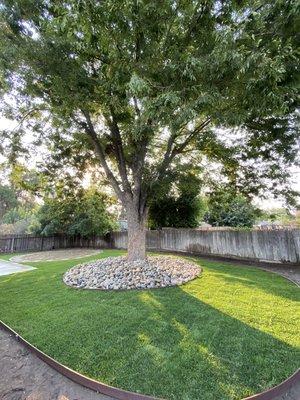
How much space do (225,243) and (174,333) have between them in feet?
22.4

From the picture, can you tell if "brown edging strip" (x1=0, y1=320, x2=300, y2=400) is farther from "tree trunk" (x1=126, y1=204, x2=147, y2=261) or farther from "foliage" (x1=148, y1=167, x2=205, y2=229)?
"foliage" (x1=148, y1=167, x2=205, y2=229)

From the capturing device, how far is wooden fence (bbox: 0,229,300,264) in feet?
26.4

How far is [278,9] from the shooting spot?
353cm

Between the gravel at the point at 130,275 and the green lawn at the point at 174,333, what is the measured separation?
1.26 ft

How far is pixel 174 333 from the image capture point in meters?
3.55

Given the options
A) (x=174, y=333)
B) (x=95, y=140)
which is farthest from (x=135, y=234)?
(x=174, y=333)

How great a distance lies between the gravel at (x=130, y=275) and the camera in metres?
5.86

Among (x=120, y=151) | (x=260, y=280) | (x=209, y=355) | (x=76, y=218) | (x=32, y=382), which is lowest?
(x=32, y=382)

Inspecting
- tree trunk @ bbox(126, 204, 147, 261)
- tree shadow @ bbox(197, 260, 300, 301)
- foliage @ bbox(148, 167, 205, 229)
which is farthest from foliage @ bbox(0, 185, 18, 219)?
tree shadow @ bbox(197, 260, 300, 301)

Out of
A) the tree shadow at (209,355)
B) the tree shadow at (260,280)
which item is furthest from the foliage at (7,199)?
the tree shadow at (209,355)

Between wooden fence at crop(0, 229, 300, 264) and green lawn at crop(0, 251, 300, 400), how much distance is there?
8.38 ft

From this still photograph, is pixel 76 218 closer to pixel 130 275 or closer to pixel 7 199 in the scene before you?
pixel 130 275

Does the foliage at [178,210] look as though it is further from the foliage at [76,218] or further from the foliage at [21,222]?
the foliage at [21,222]

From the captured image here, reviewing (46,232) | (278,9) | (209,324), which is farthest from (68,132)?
(46,232)
